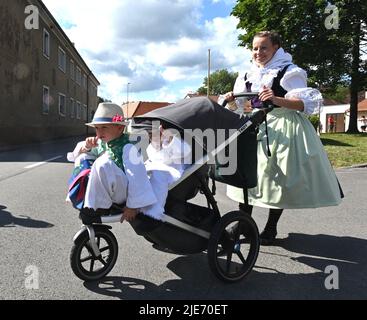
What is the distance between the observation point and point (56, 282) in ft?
11.1

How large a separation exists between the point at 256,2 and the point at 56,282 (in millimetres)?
24264

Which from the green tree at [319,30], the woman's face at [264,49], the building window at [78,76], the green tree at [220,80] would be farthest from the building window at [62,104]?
the green tree at [220,80]

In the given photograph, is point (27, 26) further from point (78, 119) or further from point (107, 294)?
point (107, 294)

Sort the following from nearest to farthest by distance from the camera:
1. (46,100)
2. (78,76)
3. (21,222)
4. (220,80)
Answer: (21,222)
(46,100)
(78,76)
(220,80)

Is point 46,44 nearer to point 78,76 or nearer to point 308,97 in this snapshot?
point 78,76

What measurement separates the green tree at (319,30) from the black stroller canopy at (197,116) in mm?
20193

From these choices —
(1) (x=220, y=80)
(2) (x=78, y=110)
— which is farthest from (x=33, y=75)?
(1) (x=220, y=80)

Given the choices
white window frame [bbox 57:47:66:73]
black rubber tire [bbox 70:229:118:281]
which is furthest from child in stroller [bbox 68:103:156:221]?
white window frame [bbox 57:47:66:73]

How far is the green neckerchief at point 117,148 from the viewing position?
321 centimetres

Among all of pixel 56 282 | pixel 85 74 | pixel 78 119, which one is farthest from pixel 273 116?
pixel 85 74

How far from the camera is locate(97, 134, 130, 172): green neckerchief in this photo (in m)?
3.21

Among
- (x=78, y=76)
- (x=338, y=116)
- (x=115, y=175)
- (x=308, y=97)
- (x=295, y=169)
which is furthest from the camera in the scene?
(x=338, y=116)

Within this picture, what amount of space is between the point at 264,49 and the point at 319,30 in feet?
70.2

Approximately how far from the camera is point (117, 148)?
3256 millimetres
